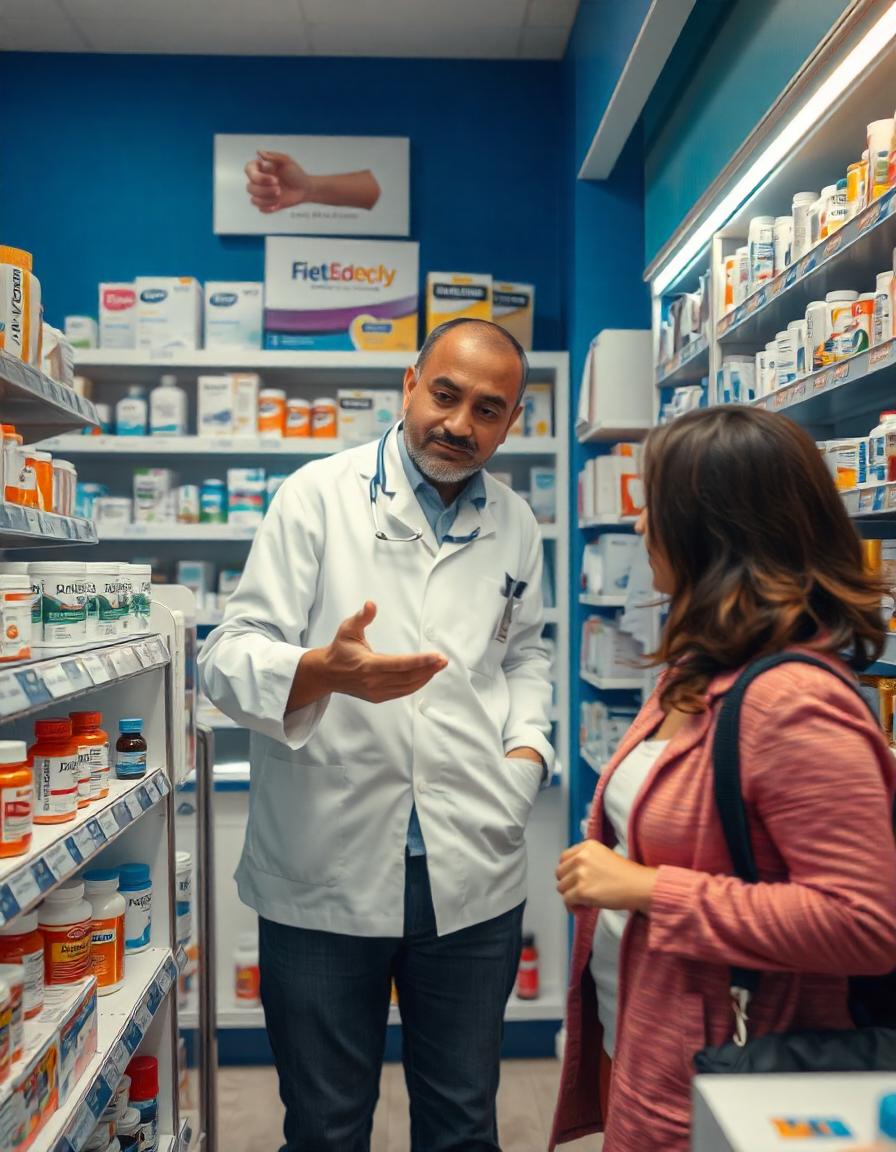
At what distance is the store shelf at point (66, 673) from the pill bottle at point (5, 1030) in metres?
0.37

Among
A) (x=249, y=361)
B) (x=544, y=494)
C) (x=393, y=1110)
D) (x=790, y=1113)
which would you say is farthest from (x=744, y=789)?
(x=249, y=361)

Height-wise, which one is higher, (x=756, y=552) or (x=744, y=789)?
(x=756, y=552)

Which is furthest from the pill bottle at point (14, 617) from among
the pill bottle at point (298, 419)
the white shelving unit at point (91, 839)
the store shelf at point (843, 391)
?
the pill bottle at point (298, 419)

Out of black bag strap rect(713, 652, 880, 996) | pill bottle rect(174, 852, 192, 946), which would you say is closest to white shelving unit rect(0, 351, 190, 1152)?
pill bottle rect(174, 852, 192, 946)

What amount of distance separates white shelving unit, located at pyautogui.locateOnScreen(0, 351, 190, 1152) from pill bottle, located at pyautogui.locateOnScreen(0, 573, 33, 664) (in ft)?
0.08

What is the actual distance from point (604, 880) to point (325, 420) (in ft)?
10.2

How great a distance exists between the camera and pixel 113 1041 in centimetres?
187

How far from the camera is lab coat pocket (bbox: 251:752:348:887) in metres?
2.08

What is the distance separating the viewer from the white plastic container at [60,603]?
178 centimetres

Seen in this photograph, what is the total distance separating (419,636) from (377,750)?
25 centimetres

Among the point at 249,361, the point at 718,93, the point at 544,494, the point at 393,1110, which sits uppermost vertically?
the point at 718,93

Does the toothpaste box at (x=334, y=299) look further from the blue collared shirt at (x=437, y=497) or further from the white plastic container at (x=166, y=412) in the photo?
the blue collared shirt at (x=437, y=497)

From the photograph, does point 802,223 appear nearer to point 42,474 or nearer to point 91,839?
point 42,474

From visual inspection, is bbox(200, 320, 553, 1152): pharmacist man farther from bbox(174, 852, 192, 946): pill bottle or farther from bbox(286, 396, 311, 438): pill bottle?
bbox(286, 396, 311, 438): pill bottle
